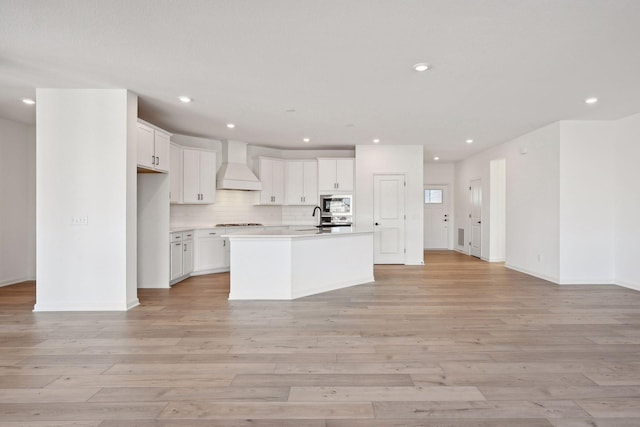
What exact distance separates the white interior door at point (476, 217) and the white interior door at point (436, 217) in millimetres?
1350

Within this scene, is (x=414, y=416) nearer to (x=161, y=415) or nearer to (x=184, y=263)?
(x=161, y=415)

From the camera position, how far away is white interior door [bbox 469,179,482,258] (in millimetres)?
8797

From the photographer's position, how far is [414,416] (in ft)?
6.57

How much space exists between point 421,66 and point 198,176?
4.70m

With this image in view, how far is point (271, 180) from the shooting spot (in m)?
7.68

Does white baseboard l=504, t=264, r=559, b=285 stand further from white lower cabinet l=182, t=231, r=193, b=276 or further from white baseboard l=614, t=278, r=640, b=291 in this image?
white lower cabinet l=182, t=231, r=193, b=276

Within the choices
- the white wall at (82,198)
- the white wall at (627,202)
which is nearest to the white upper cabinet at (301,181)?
the white wall at (82,198)

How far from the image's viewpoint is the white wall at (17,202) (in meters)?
5.65

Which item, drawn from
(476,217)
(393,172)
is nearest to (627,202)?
(476,217)

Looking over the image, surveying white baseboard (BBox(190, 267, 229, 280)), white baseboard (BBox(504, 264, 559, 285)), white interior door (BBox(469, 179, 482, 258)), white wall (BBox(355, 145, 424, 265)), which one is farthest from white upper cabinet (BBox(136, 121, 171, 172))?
white interior door (BBox(469, 179, 482, 258))

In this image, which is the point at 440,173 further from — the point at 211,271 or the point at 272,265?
the point at 272,265

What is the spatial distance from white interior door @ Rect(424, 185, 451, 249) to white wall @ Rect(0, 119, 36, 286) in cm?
962

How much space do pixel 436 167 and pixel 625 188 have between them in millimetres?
5581

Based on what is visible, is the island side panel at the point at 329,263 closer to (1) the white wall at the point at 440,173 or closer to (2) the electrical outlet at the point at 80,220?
(2) the electrical outlet at the point at 80,220
